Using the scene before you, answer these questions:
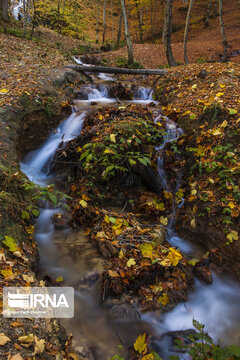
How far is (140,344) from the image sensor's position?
2.89 m

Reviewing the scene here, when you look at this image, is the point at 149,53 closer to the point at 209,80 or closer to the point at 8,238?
the point at 209,80

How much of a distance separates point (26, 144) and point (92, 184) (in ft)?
7.40

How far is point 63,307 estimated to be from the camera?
3.18 metres

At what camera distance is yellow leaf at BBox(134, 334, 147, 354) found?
2.83m

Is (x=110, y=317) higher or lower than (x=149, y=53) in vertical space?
lower

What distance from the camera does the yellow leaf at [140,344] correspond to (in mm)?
2826

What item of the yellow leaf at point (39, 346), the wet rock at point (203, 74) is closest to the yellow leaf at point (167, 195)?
the yellow leaf at point (39, 346)

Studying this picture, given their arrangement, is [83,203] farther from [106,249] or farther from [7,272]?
[7,272]

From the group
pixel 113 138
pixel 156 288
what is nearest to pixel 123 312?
pixel 156 288

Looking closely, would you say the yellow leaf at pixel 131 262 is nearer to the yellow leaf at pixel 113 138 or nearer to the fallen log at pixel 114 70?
the yellow leaf at pixel 113 138

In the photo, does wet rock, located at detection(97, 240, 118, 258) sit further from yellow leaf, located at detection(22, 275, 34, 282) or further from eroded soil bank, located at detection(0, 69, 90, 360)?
yellow leaf, located at detection(22, 275, 34, 282)

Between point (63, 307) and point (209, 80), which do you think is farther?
point (209, 80)

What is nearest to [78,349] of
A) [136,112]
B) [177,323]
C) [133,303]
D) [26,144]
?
[133,303]

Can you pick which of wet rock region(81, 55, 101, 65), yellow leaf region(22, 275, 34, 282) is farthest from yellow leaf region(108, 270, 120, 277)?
wet rock region(81, 55, 101, 65)
